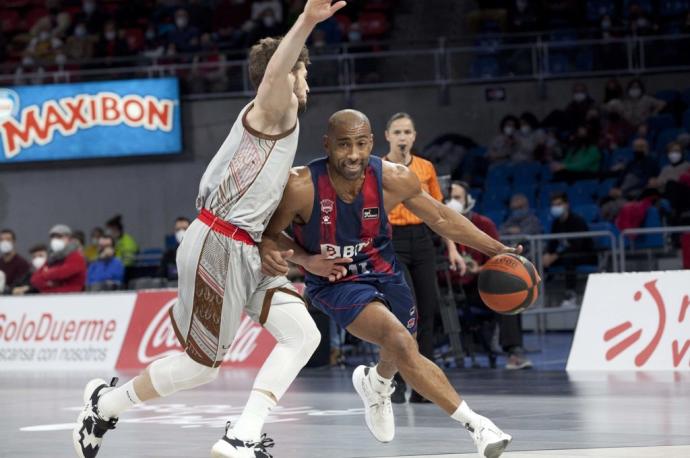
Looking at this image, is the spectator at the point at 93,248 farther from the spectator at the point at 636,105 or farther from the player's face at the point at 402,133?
the player's face at the point at 402,133

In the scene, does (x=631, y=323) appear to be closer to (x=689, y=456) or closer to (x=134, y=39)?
(x=689, y=456)

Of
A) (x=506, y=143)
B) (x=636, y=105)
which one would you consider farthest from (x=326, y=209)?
(x=636, y=105)

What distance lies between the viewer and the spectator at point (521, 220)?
723 inches

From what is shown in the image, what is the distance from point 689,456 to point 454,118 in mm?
16686

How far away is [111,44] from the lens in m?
25.1

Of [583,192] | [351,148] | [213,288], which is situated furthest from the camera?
[583,192]

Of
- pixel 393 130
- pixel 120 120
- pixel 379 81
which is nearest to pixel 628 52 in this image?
pixel 379 81

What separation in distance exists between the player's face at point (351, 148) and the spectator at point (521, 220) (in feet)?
37.2

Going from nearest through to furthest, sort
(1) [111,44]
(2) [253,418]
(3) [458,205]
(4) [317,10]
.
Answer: (4) [317,10], (2) [253,418], (3) [458,205], (1) [111,44]

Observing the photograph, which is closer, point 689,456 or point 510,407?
point 689,456

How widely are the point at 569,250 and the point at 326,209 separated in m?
10.7

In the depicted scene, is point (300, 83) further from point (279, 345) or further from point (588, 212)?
point (588, 212)

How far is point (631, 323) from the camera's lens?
12312 millimetres

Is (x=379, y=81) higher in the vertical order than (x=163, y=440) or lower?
higher
